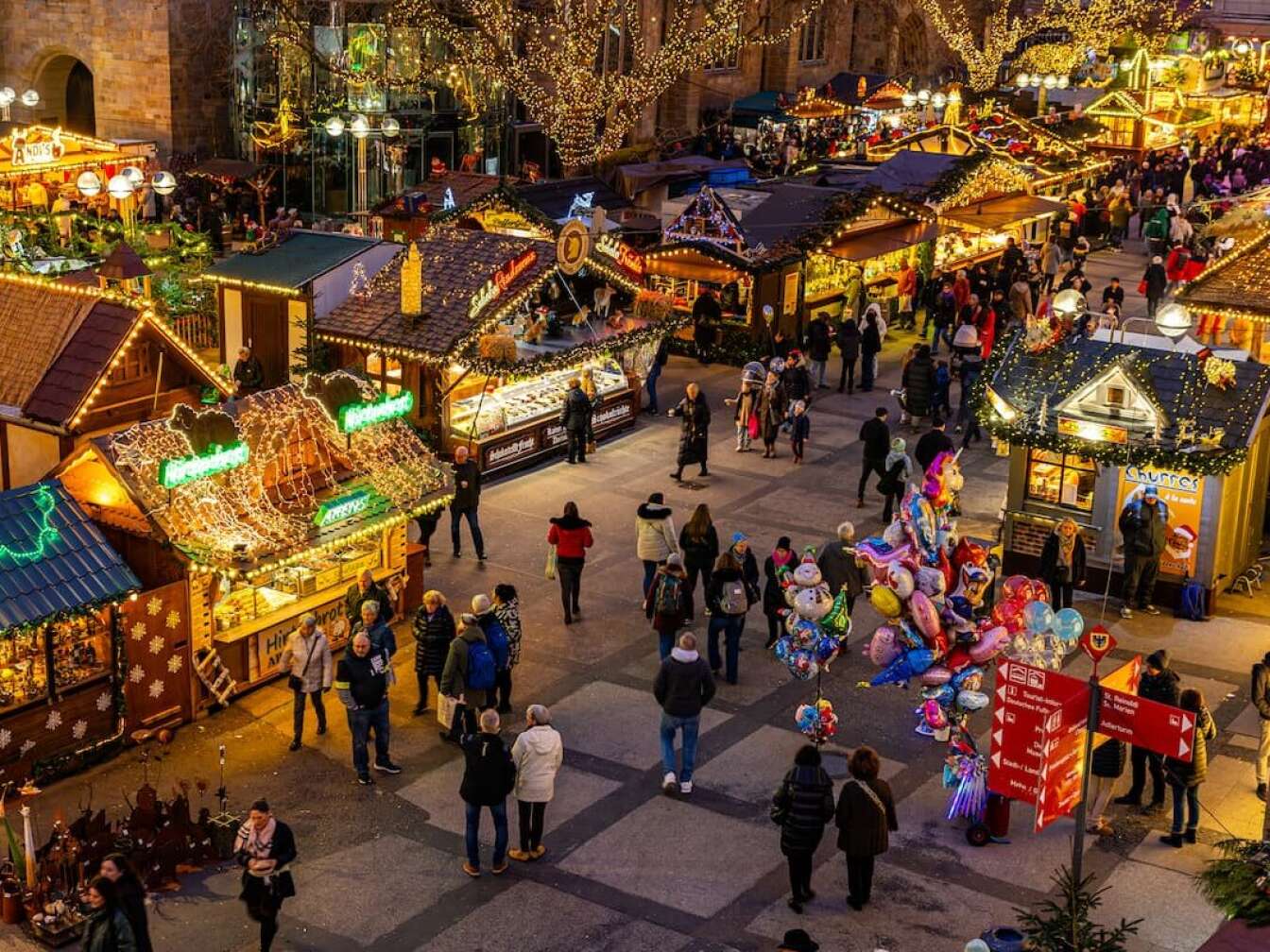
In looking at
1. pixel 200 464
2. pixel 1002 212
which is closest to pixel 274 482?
pixel 200 464

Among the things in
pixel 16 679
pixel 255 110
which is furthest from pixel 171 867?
pixel 255 110

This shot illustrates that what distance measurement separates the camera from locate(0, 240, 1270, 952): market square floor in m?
13.0

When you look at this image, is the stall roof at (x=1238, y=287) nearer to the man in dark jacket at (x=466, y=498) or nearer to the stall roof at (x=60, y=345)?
the man in dark jacket at (x=466, y=498)

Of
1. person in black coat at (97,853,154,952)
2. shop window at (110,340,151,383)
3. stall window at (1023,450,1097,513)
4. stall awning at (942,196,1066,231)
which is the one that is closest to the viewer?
person in black coat at (97,853,154,952)

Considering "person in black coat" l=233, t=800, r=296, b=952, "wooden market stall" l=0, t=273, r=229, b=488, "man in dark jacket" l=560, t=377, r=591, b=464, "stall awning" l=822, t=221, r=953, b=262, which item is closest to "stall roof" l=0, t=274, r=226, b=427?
"wooden market stall" l=0, t=273, r=229, b=488

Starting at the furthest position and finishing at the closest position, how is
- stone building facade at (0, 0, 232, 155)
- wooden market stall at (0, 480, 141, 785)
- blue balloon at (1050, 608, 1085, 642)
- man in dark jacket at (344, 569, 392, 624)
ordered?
stone building facade at (0, 0, 232, 155)
man in dark jacket at (344, 569, 392, 624)
wooden market stall at (0, 480, 141, 785)
blue balloon at (1050, 608, 1085, 642)

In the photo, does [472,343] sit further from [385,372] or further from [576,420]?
[576,420]

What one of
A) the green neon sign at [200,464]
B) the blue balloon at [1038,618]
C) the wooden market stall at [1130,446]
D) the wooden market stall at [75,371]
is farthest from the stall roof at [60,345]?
the blue balloon at [1038,618]

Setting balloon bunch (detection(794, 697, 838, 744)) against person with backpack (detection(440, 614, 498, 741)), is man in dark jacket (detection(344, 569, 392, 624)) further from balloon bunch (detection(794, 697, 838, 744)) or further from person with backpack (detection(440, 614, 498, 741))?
balloon bunch (detection(794, 697, 838, 744))

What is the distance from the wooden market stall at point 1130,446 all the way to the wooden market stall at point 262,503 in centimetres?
672

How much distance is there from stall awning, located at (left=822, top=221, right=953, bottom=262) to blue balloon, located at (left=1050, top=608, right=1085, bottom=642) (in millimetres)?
17852

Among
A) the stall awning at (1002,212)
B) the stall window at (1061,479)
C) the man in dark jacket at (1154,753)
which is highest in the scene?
the stall awning at (1002,212)

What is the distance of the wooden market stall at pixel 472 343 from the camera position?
912 inches

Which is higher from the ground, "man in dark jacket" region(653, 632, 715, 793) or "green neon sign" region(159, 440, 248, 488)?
"green neon sign" region(159, 440, 248, 488)
